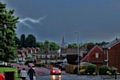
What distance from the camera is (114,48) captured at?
246ft

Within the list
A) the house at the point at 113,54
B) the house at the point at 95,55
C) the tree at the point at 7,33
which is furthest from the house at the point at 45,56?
the tree at the point at 7,33

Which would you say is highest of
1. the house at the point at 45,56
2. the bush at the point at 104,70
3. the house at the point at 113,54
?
the house at the point at 45,56

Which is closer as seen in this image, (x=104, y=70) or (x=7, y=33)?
(x=7, y=33)

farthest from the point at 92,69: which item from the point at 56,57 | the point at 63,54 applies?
the point at 56,57

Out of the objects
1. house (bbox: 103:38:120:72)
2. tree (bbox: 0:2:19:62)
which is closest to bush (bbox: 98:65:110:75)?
house (bbox: 103:38:120:72)

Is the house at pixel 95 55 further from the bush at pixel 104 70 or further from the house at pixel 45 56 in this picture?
the house at pixel 45 56

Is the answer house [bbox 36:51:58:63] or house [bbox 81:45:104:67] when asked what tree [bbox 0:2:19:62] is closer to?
house [bbox 81:45:104:67]

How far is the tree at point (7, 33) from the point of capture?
49934 millimetres

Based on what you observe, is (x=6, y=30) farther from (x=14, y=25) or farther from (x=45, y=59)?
(x=45, y=59)

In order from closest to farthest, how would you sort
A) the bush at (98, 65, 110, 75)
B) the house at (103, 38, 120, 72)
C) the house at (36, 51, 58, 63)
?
the bush at (98, 65, 110, 75), the house at (103, 38, 120, 72), the house at (36, 51, 58, 63)

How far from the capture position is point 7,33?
52562 millimetres

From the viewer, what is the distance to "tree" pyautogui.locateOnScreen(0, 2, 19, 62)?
164 feet

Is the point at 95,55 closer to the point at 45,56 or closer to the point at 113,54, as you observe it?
the point at 113,54

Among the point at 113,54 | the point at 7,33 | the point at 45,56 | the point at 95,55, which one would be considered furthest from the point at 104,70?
the point at 45,56
